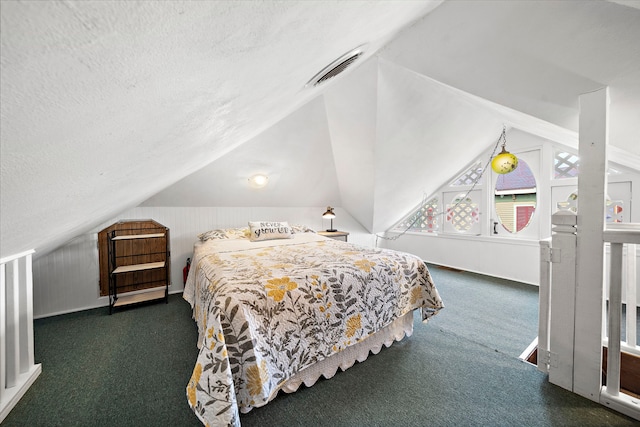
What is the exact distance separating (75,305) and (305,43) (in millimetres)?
3515

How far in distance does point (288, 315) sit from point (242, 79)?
118cm

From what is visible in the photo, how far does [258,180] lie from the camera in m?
3.21

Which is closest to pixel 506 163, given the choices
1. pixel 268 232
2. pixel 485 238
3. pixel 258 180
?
pixel 485 238

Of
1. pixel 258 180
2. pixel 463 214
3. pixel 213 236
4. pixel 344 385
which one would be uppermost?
pixel 258 180

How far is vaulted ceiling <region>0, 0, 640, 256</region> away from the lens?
0.32 m

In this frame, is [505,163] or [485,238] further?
[485,238]

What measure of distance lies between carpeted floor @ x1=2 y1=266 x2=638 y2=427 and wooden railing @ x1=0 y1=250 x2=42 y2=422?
7cm

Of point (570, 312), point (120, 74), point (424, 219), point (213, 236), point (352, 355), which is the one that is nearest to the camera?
point (120, 74)

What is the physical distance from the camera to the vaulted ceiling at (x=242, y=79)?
32 centimetres

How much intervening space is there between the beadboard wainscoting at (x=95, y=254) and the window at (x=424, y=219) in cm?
221

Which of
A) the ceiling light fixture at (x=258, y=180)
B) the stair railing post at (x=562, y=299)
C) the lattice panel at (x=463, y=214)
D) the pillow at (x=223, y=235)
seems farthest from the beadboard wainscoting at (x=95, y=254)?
the stair railing post at (x=562, y=299)

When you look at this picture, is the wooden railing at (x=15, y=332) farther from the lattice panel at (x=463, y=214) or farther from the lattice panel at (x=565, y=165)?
the lattice panel at (x=565, y=165)

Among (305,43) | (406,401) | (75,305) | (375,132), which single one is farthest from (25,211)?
(75,305)

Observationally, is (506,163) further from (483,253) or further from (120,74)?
(120,74)
